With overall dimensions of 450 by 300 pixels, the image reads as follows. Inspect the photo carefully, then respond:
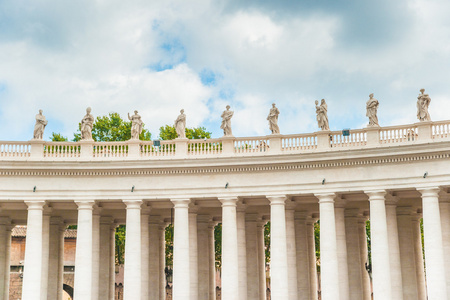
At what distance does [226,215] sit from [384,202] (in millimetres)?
15092

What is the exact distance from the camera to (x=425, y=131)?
62344mm

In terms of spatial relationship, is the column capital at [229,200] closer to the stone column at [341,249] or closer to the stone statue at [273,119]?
the stone statue at [273,119]

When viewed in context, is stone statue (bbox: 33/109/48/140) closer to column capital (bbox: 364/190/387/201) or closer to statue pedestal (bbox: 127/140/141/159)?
statue pedestal (bbox: 127/140/141/159)

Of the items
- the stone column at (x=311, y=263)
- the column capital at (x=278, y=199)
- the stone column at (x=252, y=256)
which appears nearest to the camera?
the column capital at (x=278, y=199)

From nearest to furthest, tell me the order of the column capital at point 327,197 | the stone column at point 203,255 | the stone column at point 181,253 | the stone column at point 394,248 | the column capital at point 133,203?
the stone column at point 394,248 → the column capital at point 327,197 → the stone column at point 181,253 → the column capital at point 133,203 → the stone column at point 203,255

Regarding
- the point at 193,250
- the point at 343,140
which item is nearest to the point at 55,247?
the point at 193,250

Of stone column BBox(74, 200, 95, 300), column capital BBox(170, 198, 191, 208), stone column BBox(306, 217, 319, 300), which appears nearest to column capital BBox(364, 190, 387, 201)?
stone column BBox(306, 217, 319, 300)

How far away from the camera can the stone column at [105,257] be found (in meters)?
78.6

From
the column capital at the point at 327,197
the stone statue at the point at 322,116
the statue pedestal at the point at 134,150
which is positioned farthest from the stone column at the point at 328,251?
the statue pedestal at the point at 134,150

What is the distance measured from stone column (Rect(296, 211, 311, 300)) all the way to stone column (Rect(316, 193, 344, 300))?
37.0 feet

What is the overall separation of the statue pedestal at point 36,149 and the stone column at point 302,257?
92.9 feet

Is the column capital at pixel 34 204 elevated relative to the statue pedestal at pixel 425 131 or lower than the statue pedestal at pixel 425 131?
lower

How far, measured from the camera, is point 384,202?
6347 centimetres

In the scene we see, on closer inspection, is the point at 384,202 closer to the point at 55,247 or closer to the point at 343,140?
the point at 343,140
